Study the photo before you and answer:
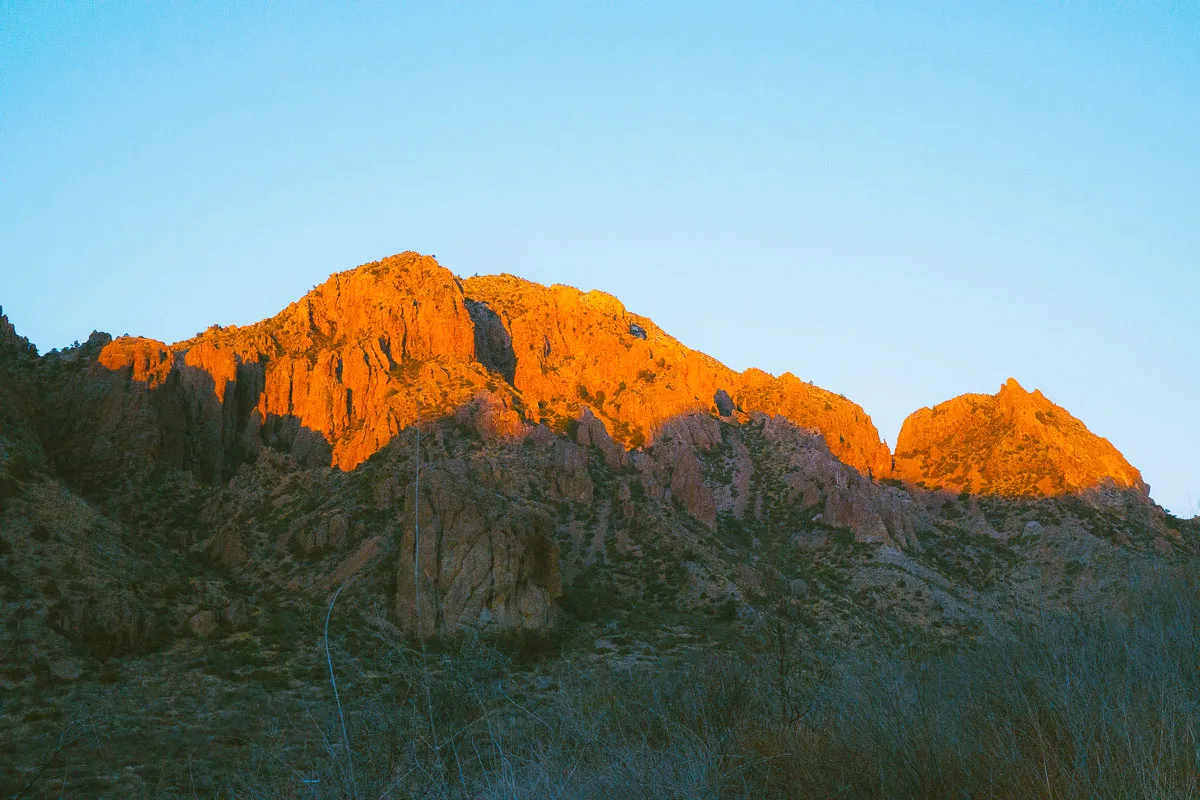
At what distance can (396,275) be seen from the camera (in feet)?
257

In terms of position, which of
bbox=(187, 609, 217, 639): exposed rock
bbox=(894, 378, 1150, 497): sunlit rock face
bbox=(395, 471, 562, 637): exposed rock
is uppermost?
bbox=(894, 378, 1150, 497): sunlit rock face

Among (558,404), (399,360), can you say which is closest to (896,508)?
(558,404)

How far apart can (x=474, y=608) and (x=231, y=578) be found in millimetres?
17070

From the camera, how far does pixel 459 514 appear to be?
40844mm

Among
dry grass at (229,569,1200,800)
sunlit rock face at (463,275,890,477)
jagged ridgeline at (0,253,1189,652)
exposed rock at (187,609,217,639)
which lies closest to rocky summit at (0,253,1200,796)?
exposed rock at (187,609,217,639)

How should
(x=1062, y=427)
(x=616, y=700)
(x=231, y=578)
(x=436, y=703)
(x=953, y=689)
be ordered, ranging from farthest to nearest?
1. (x=1062, y=427)
2. (x=231, y=578)
3. (x=616, y=700)
4. (x=436, y=703)
5. (x=953, y=689)

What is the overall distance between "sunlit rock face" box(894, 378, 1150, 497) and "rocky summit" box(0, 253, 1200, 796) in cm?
34

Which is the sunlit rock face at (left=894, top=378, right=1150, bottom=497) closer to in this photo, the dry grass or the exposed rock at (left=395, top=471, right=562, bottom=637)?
the exposed rock at (left=395, top=471, right=562, bottom=637)

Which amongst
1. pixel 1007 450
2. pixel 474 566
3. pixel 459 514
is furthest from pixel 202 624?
→ pixel 1007 450

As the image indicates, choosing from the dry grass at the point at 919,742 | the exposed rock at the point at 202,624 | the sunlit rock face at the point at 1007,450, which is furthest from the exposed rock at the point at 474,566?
the sunlit rock face at the point at 1007,450

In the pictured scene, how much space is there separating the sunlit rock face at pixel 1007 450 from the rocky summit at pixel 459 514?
340 millimetres

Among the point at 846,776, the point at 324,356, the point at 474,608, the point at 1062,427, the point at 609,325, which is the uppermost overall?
the point at 609,325

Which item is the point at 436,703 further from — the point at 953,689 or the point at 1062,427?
the point at 1062,427

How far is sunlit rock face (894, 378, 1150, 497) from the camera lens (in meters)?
66.5
